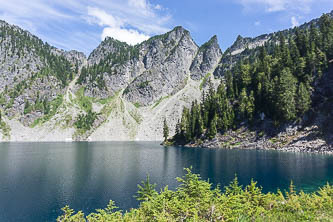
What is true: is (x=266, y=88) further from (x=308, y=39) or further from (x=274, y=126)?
(x=308, y=39)

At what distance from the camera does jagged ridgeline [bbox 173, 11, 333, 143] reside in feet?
361

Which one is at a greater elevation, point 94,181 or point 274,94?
point 274,94

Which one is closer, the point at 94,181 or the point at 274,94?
the point at 94,181

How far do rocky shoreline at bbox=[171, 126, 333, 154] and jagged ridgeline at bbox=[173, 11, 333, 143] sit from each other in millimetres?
3884

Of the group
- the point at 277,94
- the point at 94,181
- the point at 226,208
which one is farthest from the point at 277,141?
the point at 226,208

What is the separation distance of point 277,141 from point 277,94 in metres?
23.8

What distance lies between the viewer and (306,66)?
11900 cm

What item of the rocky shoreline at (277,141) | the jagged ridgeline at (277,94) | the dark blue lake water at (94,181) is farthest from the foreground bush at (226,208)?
the jagged ridgeline at (277,94)

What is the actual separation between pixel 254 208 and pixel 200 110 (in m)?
133

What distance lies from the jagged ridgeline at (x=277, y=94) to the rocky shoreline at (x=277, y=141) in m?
3.88

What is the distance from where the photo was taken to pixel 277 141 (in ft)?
362

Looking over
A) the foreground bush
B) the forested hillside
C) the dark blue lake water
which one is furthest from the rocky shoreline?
the foreground bush

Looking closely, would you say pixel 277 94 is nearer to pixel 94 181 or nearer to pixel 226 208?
pixel 94 181

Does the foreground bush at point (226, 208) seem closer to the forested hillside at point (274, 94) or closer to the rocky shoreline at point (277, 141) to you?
the rocky shoreline at point (277, 141)
